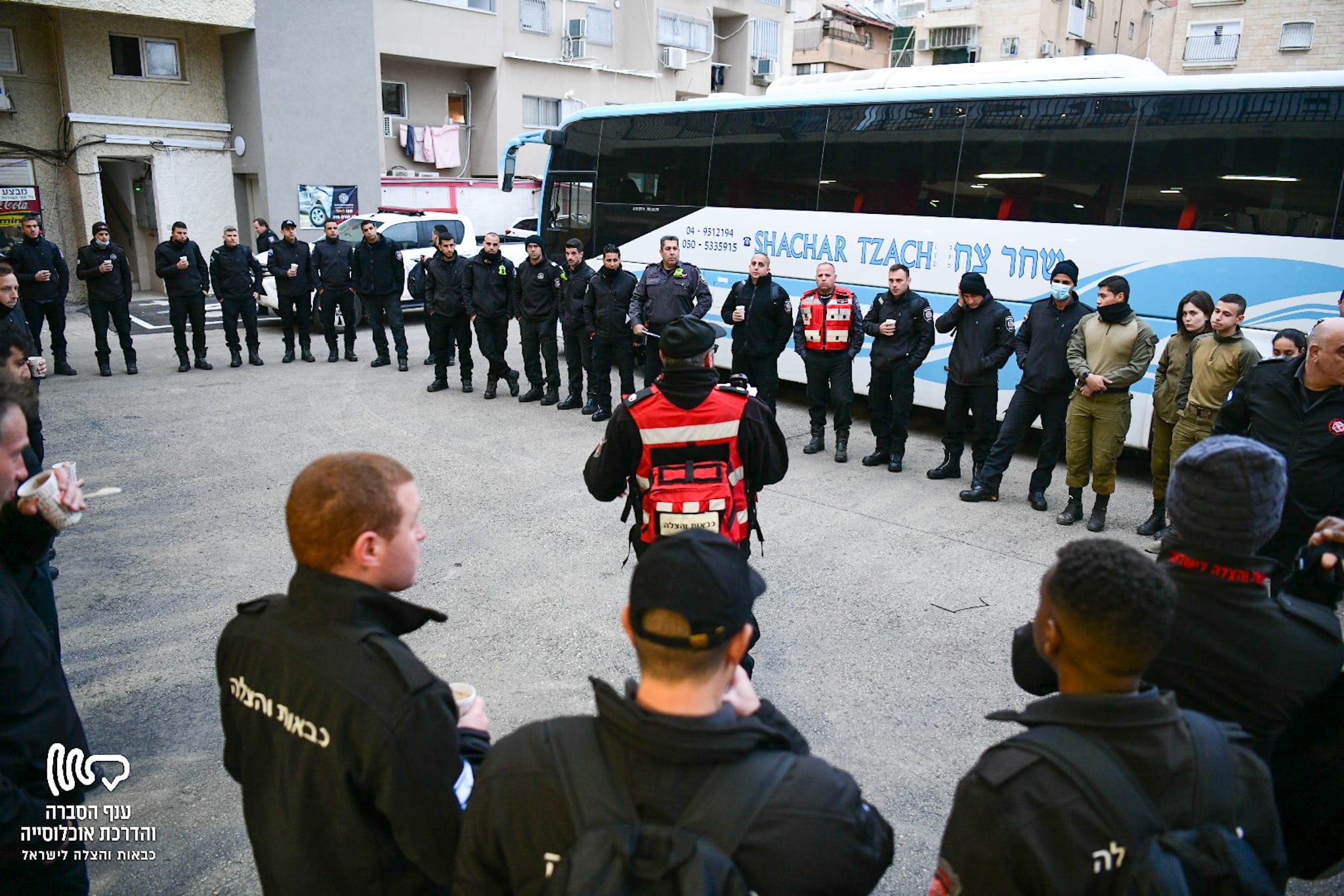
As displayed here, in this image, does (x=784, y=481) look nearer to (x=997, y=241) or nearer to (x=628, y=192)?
(x=997, y=241)

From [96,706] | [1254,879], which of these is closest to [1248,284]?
[1254,879]

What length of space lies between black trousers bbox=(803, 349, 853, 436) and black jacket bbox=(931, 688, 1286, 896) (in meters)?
7.32

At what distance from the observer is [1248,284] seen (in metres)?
7.45

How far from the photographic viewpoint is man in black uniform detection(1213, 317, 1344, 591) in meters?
4.27

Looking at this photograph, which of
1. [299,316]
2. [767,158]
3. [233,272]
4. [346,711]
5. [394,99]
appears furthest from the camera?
[394,99]

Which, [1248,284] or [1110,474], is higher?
[1248,284]

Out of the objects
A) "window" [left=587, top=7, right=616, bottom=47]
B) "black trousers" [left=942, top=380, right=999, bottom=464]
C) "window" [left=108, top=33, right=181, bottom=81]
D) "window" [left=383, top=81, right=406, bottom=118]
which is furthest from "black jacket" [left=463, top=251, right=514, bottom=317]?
"window" [left=587, top=7, right=616, bottom=47]

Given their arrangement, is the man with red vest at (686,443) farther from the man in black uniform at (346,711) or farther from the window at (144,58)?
the window at (144,58)

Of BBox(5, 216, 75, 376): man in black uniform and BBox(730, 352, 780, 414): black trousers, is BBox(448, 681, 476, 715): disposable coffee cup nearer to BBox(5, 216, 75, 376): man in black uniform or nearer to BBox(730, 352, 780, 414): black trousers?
BBox(730, 352, 780, 414): black trousers

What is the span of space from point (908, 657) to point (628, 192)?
916 cm

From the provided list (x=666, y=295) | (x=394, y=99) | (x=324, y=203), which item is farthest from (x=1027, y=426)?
(x=394, y=99)

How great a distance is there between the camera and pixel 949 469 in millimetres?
8391

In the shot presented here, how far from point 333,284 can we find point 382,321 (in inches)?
32.7

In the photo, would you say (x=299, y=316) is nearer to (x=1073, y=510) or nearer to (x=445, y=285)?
(x=445, y=285)
